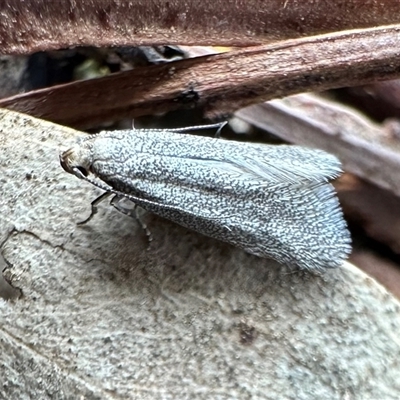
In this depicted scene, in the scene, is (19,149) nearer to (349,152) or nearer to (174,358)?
(174,358)

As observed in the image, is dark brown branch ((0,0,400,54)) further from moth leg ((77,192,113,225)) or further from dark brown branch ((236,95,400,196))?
moth leg ((77,192,113,225))

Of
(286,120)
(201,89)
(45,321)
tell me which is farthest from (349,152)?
(45,321)

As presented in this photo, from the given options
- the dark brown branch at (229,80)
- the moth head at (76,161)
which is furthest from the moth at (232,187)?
the dark brown branch at (229,80)

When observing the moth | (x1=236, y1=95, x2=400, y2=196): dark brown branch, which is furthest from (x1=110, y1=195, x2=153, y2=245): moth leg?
(x1=236, y1=95, x2=400, y2=196): dark brown branch

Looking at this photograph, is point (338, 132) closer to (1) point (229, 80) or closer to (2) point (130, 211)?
(1) point (229, 80)

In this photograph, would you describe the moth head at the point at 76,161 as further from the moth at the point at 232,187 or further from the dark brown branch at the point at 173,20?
the dark brown branch at the point at 173,20
